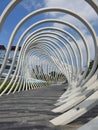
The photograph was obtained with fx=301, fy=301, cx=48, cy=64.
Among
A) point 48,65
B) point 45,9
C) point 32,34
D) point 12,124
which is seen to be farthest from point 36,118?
point 48,65

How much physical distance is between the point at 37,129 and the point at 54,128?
47 centimetres

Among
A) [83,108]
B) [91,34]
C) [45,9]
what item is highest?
Answer: [45,9]

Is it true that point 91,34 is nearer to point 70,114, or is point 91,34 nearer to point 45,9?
point 45,9

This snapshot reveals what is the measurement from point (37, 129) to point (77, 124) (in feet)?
4.20

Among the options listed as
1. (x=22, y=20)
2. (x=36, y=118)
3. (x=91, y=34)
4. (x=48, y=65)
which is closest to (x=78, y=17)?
(x=91, y=34)

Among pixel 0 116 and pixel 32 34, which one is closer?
pixel 0 116

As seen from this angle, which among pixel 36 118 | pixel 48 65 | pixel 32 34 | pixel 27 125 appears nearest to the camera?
pixel 27 125

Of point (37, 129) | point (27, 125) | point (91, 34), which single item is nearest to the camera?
point (37, 129)

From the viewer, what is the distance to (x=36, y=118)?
9.03m

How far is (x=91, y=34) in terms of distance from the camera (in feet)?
41.0

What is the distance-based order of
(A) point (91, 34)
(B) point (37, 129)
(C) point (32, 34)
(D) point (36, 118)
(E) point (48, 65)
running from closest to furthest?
1. (B) point (37, 129)
2. (D) point (36, 118)
3. (A) point (91, 34)
4. (C) point (32, 34)
5. (E) point (48, 65)

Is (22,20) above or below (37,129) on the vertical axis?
above

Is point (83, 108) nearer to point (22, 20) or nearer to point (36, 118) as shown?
point (36, 118)

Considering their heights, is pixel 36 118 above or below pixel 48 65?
below
